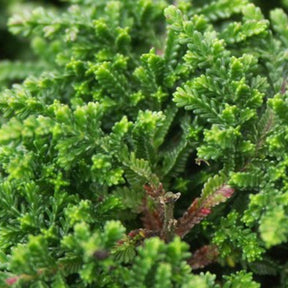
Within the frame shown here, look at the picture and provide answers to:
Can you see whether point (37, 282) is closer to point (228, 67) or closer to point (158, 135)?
point (158, 135)

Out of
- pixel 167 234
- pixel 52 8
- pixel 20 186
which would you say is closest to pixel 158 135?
pixel 167 234

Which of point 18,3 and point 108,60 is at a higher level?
point 18,3

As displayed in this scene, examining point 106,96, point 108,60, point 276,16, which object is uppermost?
point 276,16

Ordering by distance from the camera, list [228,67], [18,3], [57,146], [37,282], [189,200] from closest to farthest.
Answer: [37,282] → [57,146] → [228,67] → [189,200] → [18,3]

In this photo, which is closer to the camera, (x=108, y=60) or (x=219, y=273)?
(x=219, y=273)

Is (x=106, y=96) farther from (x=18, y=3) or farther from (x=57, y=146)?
(x=18, y=3)

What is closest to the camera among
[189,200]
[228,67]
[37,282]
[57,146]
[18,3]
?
[37,282]
